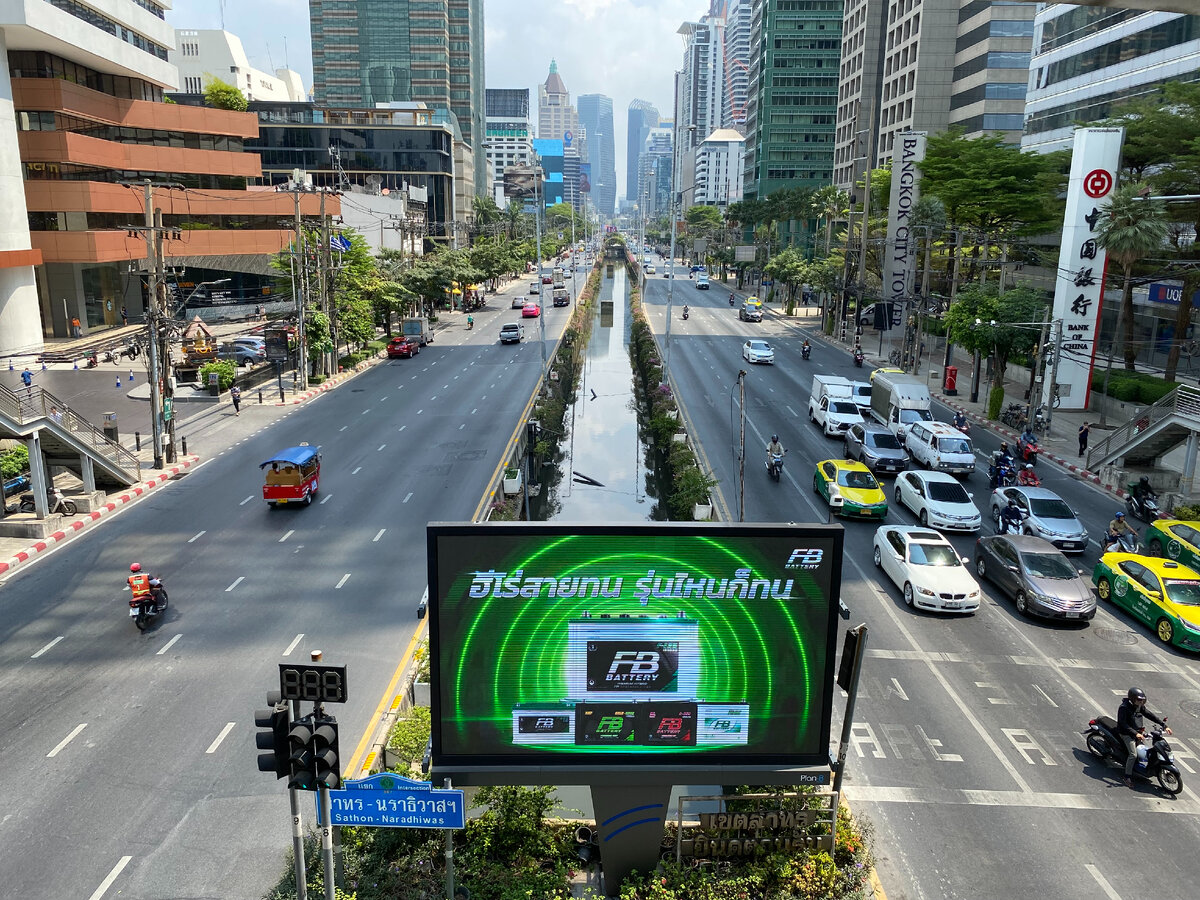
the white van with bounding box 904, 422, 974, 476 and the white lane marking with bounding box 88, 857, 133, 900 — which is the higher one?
the white van with bounding box 904, 422, 974, 476

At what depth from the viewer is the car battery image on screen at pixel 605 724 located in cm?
1105

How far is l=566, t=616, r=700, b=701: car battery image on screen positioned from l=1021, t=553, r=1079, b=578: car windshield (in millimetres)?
15054

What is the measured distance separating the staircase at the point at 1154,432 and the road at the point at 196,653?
79.4 feet

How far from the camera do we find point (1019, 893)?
12.2 meters

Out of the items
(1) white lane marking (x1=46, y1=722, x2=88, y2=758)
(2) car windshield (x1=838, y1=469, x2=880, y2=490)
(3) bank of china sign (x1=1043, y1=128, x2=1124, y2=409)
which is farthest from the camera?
(3) bank of china sign (x1=1043, y1=128, x2=1124, y2=409)

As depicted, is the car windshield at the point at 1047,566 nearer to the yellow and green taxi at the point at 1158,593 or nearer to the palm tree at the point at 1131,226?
the yellow and green taxi at the point at 1158,593

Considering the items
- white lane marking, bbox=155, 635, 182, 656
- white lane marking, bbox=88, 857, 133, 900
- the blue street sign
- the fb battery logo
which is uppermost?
the fb battery logo

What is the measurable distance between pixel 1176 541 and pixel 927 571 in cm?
803

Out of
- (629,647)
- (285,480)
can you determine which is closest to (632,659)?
(629,647)

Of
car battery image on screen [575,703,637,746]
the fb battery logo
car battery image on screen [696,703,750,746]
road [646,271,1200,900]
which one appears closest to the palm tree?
road [646,271,1200,900]

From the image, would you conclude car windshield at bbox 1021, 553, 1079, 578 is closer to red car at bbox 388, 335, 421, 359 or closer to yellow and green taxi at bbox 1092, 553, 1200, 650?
yellow and green taxi at bbox 1092, 553, 1200, 650

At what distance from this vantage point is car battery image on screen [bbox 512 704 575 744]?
1107cm

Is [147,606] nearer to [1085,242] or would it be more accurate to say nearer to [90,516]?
[90,516]

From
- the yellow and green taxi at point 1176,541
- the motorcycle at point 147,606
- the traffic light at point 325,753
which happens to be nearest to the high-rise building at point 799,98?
the yellow and green taxi at point 1176,541
